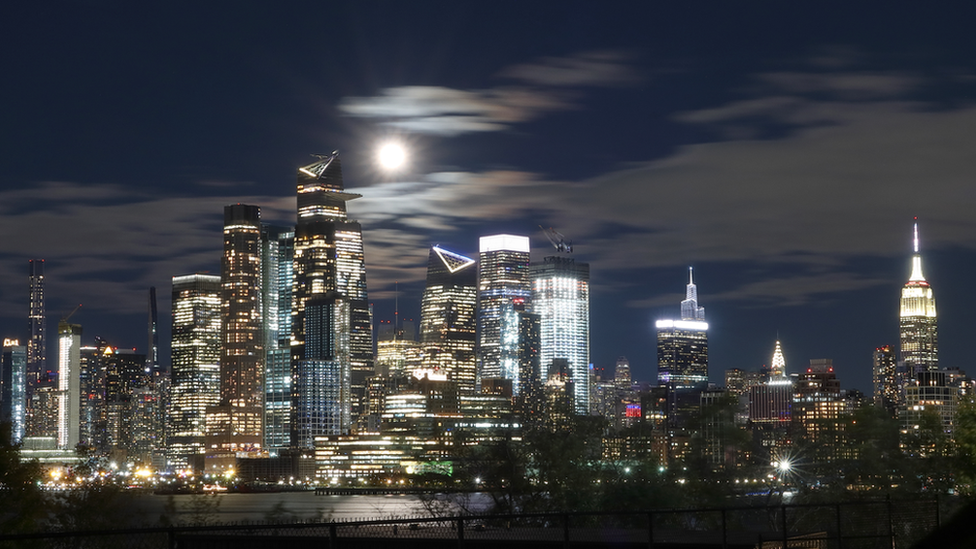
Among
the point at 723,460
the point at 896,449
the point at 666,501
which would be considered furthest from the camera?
the point at 723,460

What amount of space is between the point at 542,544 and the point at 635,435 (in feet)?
212

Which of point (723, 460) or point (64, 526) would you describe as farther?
point (723, 460)

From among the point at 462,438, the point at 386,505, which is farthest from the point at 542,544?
the point at 386,505

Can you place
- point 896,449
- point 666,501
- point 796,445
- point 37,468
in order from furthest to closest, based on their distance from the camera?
point 796,445 < point 896,449 < point 666,501 < point 37,468

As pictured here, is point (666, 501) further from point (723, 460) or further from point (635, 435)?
point (635, 435)

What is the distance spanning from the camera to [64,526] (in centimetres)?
4822

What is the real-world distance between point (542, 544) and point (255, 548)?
291 inches

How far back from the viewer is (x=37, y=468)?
39.8 m

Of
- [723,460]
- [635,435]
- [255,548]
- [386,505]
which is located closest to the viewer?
[255,548]

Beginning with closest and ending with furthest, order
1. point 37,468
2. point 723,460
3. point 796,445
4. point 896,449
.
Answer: point 37,468
point 896,449
point 723,460
point 796,445

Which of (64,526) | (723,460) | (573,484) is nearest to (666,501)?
(573,484)

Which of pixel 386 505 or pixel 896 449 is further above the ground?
pixel 896 449

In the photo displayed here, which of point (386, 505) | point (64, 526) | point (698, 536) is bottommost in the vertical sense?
point (386, 505)

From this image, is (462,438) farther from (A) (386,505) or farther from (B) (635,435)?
(A) (386,505)
